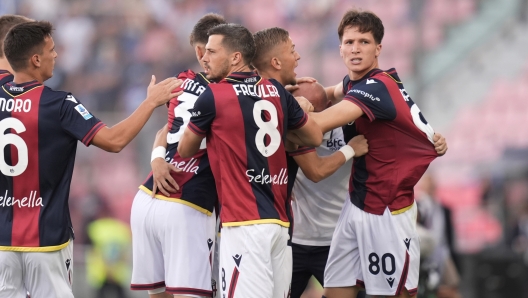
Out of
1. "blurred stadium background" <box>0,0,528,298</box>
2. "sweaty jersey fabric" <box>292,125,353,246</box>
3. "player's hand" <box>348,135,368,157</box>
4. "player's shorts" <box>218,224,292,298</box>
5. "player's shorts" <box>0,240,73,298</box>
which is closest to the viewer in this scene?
"player's shorts" <box>218,224,292,298</box>

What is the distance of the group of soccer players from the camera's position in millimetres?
5398

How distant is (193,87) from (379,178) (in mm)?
1496

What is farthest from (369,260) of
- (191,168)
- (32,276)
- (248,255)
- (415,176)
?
(32,276)

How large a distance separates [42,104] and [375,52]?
2425 millimetres

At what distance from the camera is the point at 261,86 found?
18.0ft

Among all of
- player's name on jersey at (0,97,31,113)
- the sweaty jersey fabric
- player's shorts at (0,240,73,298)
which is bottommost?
player's shorts at (0,240,73,298)

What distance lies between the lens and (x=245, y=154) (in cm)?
537

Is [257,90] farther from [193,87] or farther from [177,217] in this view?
[177,217]

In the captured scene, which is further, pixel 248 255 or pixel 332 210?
pixel 332 210

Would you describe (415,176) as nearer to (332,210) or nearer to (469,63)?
(332,210)

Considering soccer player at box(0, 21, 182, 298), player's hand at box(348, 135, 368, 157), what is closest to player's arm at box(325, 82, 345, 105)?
player's hand at box(348, 135, 368, 157)

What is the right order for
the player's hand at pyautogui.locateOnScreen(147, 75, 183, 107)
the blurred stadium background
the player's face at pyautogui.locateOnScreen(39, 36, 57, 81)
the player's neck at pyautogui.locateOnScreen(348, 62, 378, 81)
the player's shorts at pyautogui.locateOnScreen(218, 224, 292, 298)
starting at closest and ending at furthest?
the player's shorts at pyautogui.locateOnScreen(218, 224, 292, 298), the player's face at pyautogui.locateOnScreen(39, 36, 57, 81), the player's hand at pyautogui.locateOnScreen(147, 75, 183, 107), the player's neck at pyautogui.locateOnScreen(348, 62, 378, 81), the blurred stadium background

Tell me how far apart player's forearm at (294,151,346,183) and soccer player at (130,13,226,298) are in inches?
26.7

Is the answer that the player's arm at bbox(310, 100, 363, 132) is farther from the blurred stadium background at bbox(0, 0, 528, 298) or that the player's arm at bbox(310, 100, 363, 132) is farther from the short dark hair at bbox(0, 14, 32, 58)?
the blurred stadium background at bbox(0, 0, 528, 298)
